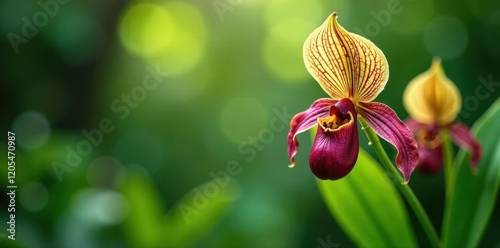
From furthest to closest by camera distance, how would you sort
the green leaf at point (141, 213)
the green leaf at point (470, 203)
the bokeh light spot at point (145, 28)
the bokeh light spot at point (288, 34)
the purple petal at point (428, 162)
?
1. the bokeh light spot at point (145, 28)
2. the bokeh light spot at point (288, 34)
3. the green leaf at point (141, 213)
4. the purple petal at point (428, 162)
5. the green leaf at point (470, 203)

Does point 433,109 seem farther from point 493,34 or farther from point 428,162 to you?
point 493,34

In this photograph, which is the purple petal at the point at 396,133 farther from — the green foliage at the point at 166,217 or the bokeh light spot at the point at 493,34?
the bokeh light spot at the point at 493,34

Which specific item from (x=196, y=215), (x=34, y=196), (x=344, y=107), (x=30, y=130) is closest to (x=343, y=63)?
(x=344, y=107)

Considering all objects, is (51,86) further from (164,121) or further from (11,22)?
(164,121)

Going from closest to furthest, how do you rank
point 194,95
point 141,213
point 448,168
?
1. point 448,168
2. point 141,213
3. point 194,95

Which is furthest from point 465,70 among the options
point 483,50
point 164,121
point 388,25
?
point 164,121

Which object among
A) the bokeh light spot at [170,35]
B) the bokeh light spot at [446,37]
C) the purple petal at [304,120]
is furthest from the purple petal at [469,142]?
the bokeh light spot at [170,35]
